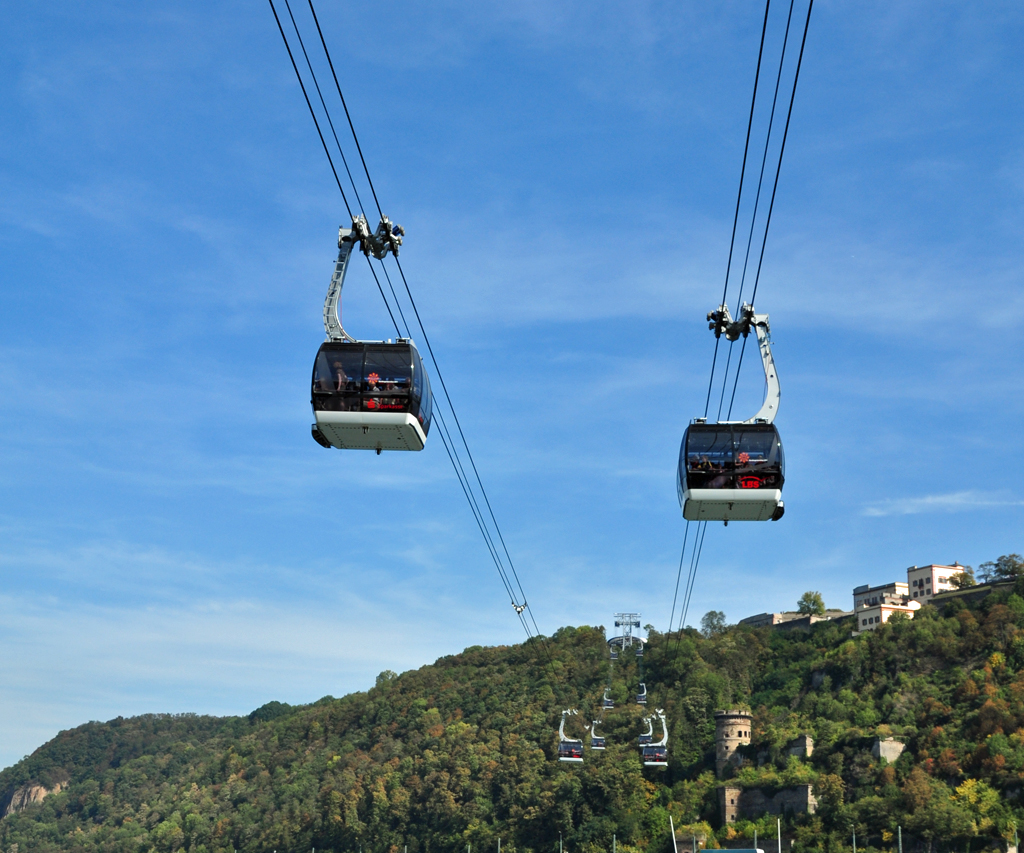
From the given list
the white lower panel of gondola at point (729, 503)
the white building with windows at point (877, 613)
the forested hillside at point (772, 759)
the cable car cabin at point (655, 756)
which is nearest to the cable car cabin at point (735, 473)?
the white lower panel of gondola at point (729, 503)

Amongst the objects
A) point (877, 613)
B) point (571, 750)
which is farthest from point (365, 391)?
point (877, 613)

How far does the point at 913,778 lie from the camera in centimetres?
13075

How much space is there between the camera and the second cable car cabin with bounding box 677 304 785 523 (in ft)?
107

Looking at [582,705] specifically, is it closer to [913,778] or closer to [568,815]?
[568,815]

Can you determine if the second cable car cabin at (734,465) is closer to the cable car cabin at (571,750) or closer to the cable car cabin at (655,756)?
the cable car cabin at (571,750)

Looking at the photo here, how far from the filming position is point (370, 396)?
2948cm

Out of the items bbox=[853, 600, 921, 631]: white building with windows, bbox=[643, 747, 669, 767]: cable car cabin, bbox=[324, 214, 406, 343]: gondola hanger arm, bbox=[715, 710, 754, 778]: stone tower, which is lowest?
bbox=[643, 747, 669, 767]: cable car cabin

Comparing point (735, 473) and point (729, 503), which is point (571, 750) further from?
point (735, 473)

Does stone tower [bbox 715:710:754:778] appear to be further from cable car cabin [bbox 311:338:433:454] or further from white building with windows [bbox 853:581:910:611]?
cable car cabin [bbox 311:338:433:454]

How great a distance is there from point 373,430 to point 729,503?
963 centimetres

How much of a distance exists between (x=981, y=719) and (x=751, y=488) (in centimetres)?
12015

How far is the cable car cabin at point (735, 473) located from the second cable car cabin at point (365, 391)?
24.2 ft

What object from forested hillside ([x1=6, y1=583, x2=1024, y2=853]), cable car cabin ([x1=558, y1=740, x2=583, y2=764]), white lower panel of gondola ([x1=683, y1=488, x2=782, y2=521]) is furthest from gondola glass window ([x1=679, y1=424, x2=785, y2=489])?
forested hillside ([x1=6, y1=583, x2=1024, y2=853])

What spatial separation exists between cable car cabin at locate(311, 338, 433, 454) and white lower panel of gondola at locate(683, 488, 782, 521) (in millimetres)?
7502
